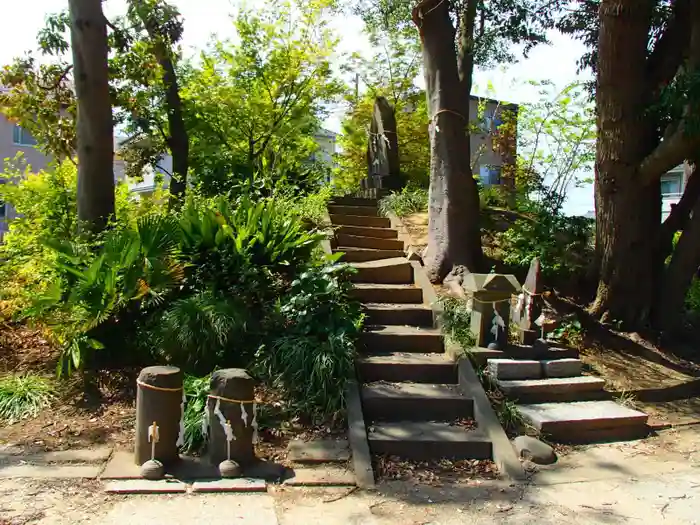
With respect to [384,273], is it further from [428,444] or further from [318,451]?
[318,451]

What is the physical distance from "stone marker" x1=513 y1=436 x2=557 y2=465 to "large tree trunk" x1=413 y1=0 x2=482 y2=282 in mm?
3412

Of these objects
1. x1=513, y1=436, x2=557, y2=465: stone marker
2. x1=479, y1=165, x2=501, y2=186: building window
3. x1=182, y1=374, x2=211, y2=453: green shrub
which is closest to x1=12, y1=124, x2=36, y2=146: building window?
x1=479, y1=165, x2=501, y2=186: building window

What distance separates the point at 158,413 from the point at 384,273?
405cm

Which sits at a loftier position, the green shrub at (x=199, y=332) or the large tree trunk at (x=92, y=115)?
the large tree trunk at (x=92, y=115)

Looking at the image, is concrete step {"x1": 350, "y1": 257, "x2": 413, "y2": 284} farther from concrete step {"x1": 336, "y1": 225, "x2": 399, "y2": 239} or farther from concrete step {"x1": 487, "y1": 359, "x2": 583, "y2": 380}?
concrete step {"x1": 487, "y1": 359, "x2": 583, "y2": 380}

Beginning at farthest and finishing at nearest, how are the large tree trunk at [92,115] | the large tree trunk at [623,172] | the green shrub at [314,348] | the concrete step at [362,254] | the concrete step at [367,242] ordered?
the concrete step at [367,242], the concrete step at [362,254], the large tree trunk at [623,172], the large tree trunk at [92,115], the green shrub at [314,348]

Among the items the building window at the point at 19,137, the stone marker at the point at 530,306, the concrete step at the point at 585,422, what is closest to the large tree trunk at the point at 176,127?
the stone marker at the point at 530,306

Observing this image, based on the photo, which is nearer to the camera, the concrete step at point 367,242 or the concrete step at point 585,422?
the concrete step at point 585,422

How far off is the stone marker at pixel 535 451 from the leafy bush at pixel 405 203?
18.2 feet

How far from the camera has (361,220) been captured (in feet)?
32.2

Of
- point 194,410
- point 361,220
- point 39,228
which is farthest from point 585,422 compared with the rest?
point 39,228

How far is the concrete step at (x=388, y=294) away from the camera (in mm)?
7375

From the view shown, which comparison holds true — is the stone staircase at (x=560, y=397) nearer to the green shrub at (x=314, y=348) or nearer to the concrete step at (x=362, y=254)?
the green shrub at (x=314, y=348)

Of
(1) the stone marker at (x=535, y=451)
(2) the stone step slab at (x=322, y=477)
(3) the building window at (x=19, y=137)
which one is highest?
(3) the building window at (x=19, y=137)
